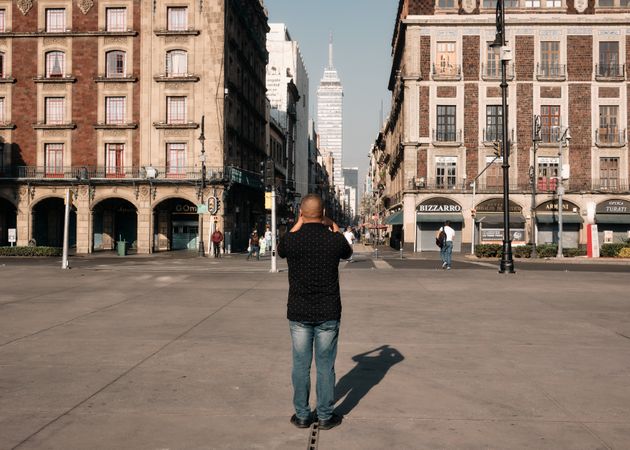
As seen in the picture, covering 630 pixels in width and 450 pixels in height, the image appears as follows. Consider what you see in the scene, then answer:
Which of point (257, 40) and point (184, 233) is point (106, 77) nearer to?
point (184, 233)

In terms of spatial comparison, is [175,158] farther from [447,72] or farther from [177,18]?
[447,72]

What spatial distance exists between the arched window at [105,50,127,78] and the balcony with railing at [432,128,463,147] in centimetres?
2409

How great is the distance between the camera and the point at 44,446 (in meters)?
3.97

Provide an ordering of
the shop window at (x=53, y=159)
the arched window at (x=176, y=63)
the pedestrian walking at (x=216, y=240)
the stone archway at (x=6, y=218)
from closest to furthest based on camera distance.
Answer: the pedestrian walking at (x=216, y=240) → the arched window at (x=176, y=63) → the shop window at (x=53, y=159) → the stone archway at (x=6, y=218)

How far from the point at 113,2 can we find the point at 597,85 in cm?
3719

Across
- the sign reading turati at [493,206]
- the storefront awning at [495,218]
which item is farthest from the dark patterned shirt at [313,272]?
the sign reading turati at [493,206]

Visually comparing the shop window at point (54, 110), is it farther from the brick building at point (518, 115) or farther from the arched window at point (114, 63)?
the brick building at point (518, 115)

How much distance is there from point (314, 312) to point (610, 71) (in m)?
48.5

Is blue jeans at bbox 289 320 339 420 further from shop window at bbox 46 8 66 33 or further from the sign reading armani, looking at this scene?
shop window at bbox 46 8 66 33

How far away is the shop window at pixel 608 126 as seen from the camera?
45.2 metres

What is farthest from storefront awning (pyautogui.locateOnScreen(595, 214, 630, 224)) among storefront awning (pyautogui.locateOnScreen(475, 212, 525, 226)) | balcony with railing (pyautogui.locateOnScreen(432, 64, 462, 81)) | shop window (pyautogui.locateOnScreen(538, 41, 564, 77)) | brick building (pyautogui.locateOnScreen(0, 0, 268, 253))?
brick building (pyautogui.locateOnScreen(0, 0, 268, 253))

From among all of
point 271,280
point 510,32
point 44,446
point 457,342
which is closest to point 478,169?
point 510,32

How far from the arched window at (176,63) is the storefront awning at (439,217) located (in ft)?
67.9

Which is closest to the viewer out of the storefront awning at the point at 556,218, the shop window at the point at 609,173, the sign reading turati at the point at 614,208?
the storefront awning at the point at 556,218
